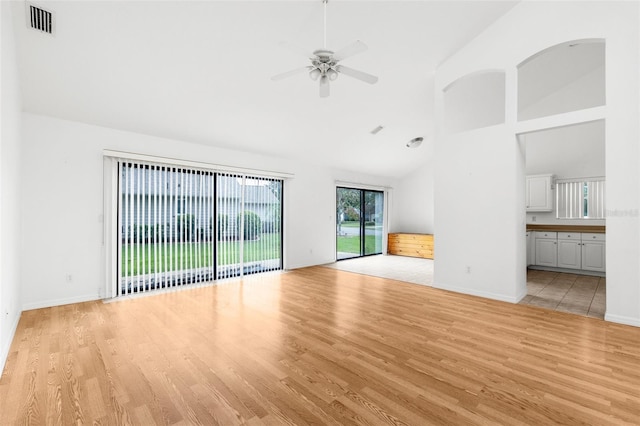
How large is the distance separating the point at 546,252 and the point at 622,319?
3.24 meters

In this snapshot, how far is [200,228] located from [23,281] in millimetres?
2280

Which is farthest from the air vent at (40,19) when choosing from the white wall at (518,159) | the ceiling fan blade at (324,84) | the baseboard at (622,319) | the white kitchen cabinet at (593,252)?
the white kitchen cabinet at (593,252)

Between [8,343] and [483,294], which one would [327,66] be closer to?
[483,294]

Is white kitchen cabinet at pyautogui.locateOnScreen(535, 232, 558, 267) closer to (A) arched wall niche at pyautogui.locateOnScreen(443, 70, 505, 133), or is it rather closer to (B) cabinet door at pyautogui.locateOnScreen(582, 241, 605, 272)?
(B) cabinet door at pyautogui.locateOnScreen(582, 241, 605, 272)

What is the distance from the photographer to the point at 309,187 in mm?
7141

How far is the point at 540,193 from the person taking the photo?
6.68 m

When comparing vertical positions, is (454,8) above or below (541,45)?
above

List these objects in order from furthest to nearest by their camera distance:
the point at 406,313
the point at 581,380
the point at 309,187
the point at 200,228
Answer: the point at 309,187
the point at 200,228
the point at 406,313
the point at 581,380

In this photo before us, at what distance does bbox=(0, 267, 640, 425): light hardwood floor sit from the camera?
183cm

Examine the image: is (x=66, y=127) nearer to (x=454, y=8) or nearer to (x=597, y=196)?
(x=454, y=8)

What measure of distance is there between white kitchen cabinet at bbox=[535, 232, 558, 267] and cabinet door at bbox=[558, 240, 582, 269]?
0.08 metres

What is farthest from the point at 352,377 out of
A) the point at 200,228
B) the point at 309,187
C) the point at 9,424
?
the point at 309,187

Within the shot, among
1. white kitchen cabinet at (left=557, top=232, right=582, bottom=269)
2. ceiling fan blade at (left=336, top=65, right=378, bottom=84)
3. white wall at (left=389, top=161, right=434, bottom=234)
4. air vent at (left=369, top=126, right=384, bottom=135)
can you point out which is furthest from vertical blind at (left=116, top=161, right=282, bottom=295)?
white kitchen cabinet at (left=557, top=232, right=582, bottom=269)

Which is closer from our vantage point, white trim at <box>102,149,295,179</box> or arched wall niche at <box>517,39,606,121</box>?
white trim at <box>102,149,295,179</box>
